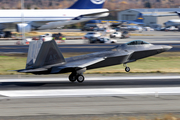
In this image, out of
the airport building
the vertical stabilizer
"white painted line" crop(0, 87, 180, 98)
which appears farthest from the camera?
the airport building

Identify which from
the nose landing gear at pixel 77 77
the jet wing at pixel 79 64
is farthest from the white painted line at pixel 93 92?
the nose landing gear at pixel 77 77

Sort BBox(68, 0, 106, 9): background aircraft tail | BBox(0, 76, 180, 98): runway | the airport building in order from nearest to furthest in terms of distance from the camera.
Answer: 1. BBox(0, 76, 180, 98): runway
2. BBox(68, 0, 106, 9): background aircraft tail
3. the airport building

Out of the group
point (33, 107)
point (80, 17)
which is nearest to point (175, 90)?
point (33, 107)

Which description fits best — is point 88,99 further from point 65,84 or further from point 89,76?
point 89,76

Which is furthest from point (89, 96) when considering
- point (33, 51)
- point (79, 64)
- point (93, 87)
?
point (33, 51)

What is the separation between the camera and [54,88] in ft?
54.0

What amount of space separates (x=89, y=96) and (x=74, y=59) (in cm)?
463

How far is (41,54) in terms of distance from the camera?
16.6m

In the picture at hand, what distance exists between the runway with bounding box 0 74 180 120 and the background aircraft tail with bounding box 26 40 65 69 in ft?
5.17

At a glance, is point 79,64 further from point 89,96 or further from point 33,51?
point 89,96

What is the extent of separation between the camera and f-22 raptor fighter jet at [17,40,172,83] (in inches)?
655

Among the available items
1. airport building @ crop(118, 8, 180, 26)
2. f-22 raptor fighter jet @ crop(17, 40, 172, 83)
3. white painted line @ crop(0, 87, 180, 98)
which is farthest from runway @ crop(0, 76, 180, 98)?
airport building @ crop(118, 8, 180, 26)

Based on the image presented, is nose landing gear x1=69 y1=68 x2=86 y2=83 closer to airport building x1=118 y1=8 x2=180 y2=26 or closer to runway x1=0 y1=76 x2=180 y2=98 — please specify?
runway x1=0 y1=76 x2=180 y2=98

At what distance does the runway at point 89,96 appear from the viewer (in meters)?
11.2
